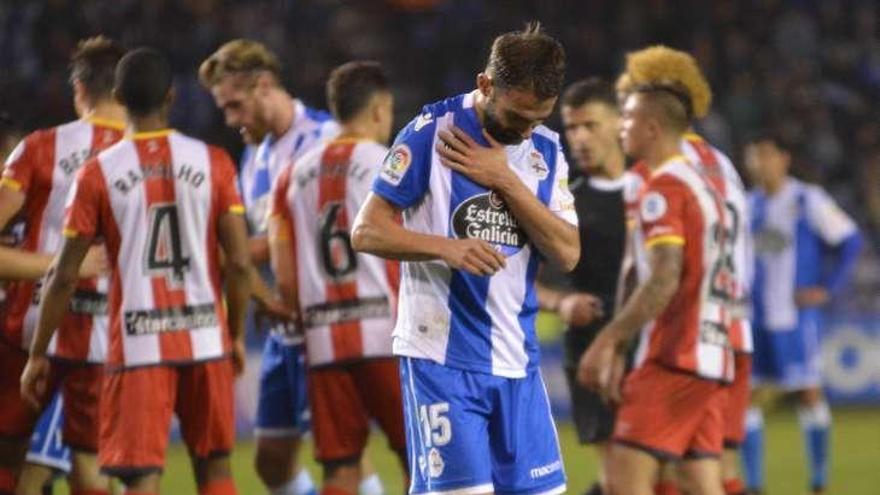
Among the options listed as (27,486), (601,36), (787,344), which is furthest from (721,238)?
(601,36)

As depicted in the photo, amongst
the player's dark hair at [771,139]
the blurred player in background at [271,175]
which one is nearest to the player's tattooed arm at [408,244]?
the blurred player in background at [271,175]

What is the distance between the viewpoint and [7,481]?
7.70m

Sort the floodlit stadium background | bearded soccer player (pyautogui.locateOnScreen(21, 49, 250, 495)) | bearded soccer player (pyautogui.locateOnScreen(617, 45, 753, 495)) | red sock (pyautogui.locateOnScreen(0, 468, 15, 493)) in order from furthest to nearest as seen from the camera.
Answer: the floodlit stadium background < bearded soccer player (pyautogui.locateOnScreen(617, 45, 753, 495)) < red sock (pyautogui.locateOnScreen(0, 468, 15, 493)) < bearded soccer player (pyautogui.locateOnScreen(21, 49, 250, 495))

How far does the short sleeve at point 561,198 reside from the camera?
6.05 meters

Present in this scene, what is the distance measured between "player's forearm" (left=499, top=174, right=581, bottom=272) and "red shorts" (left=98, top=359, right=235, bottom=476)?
1.78 m

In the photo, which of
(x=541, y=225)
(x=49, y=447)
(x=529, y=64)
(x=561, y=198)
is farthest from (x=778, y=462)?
(x=529, y=64)

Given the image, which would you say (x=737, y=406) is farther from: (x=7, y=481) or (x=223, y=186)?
(x=7, y=481)

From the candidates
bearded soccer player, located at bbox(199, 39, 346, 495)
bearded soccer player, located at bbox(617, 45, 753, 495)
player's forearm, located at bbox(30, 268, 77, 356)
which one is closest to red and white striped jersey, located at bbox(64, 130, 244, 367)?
player's forearm, located at bbox(30, 268, 77, 356)

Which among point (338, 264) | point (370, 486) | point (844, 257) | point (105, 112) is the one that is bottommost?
point (370, 486)

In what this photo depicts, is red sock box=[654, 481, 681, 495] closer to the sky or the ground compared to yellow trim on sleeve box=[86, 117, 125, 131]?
closer to the ground

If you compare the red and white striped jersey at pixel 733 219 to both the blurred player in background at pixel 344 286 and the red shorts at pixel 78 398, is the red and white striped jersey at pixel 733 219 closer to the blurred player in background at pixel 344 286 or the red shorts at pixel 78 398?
the blurred player in background at pixel 344 286

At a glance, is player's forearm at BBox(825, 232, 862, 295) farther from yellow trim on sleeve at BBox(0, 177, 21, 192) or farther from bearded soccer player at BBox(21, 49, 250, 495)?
yellow trim on sleeve at BBox(0, 177, 21, 192)

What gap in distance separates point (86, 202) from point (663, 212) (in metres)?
2.38

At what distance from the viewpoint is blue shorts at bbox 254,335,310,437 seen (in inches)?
332
